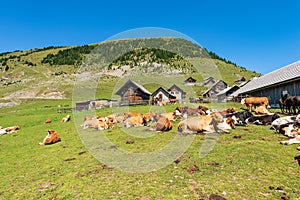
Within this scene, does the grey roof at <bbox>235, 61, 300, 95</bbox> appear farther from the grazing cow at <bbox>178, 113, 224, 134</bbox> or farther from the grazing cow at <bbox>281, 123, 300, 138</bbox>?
the grazing cow at <bbox>178, 113, 224, 134</bbox>

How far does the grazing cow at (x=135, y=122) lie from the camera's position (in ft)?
45.1

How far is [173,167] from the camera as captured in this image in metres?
6.01

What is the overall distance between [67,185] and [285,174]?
5698 mm

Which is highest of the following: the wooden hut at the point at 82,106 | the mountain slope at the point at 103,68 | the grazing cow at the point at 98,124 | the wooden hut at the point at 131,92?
the mountain slope at the point at 103,68

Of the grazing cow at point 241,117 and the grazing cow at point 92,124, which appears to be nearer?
the grazing cow at point 241,117

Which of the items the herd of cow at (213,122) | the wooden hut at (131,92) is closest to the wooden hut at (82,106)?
the wooden hut at (131,92)

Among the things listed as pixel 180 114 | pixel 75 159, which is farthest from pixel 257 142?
pixel 180 114

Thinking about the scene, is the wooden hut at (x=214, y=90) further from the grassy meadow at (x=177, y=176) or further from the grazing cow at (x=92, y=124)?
the grassy meadow at (x=177, y=176)

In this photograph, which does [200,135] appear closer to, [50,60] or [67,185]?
[67,185]

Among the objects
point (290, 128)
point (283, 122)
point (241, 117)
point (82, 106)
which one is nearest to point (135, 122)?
point (241, 117)

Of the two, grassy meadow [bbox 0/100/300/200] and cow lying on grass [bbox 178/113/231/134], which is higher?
cow lying on grass [bbox 178/113/231/134]

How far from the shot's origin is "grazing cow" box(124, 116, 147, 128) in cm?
1374

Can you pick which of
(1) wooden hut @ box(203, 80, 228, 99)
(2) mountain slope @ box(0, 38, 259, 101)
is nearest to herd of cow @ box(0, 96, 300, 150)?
(1) wooden hut @ box(203, 80, 228, 99)

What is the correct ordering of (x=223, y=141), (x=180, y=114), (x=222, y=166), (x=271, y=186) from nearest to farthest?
1. (x=271, y=186)
2. (x=222, y=166)
3. (x=223, y=141)
4. (x=180, y=114)
